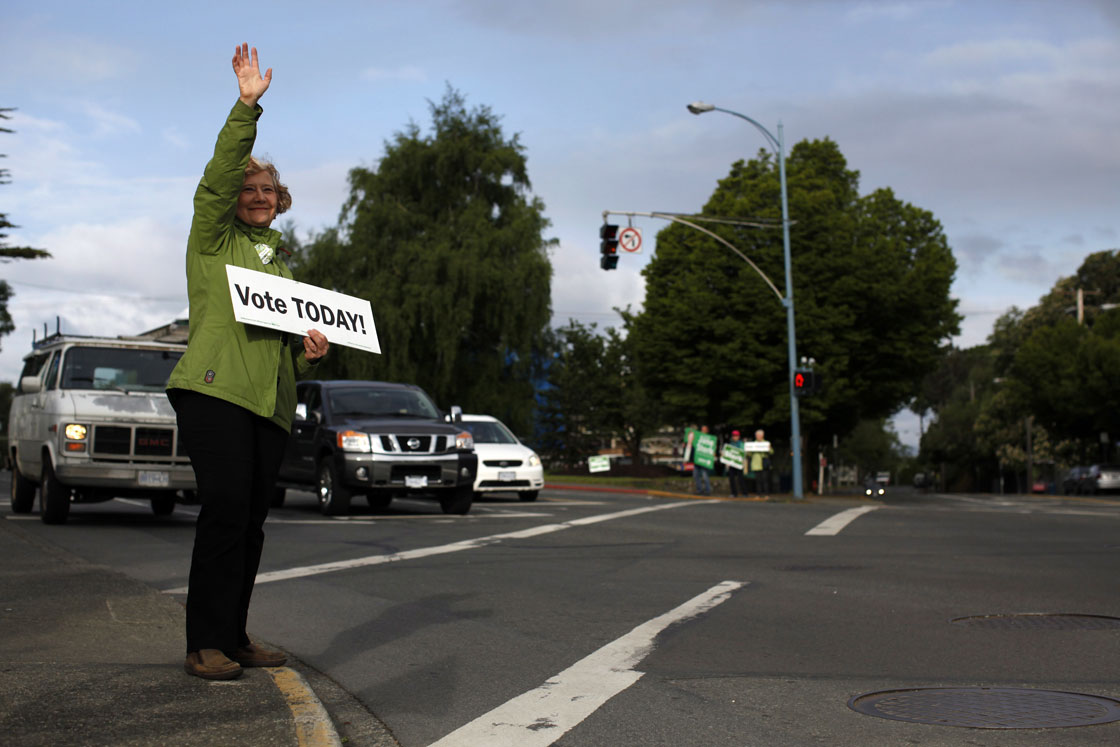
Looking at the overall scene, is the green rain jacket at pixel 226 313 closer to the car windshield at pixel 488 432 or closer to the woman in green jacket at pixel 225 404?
the woman in green jacket at pixel 225 404

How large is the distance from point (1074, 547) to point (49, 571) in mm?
9448

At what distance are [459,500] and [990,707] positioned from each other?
12736 mm

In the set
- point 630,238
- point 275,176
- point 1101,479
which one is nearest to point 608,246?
point 630,238

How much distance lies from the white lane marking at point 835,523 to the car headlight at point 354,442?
5.96 m

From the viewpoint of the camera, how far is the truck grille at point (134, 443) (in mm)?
13648

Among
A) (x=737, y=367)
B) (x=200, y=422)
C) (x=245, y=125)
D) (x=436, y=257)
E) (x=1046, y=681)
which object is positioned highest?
(x=436, y=257)

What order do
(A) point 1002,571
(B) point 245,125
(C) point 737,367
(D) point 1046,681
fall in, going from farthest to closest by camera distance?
(C) point 737,367, (A) point 1002,571, (D) point 1046,681, (B) point 245,125

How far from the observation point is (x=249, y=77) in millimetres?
4738

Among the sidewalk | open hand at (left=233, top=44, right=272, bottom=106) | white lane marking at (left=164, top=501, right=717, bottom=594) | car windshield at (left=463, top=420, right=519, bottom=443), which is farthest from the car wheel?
open hand at (left=233, top=44, right=272, bottom=106)

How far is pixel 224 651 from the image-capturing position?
4848 millimetres

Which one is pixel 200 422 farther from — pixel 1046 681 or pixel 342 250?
pixel 342 250

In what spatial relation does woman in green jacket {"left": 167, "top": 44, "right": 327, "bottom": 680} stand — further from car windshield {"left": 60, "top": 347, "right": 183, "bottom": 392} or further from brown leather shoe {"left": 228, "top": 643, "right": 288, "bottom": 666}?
car windshield {"left": 60, "top": 347, "right": 183, "bottom": 392}

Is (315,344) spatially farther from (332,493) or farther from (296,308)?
(332,493)

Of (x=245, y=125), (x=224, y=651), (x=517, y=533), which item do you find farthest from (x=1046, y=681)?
(x=517, y=533)
